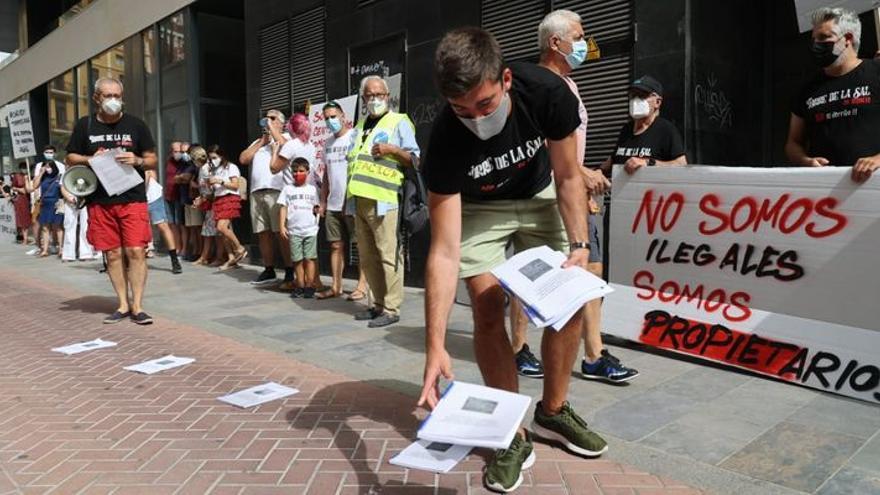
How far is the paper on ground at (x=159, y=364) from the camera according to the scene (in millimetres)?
4246

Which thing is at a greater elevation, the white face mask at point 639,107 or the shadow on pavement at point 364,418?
the white face mask at point 639,107

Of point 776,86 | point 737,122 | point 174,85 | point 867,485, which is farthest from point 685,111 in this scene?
point 174,85

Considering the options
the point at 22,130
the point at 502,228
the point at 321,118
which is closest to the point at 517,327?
the point at 502,228

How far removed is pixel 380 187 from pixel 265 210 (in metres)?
3.03

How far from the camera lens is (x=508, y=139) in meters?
2.52

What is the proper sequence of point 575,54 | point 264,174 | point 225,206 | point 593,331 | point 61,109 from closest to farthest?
point 575,54 → point 593,331 → point 264,174 → point 225,206 → point 61,109

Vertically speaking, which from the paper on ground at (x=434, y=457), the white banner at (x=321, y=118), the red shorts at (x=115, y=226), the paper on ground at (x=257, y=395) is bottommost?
the paper on ground at (x=257, y=395)

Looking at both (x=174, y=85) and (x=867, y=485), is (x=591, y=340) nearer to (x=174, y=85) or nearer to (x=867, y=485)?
(x=867, y=485)

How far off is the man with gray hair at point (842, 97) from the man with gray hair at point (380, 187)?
283 cm

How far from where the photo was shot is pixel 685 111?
17.1 feet

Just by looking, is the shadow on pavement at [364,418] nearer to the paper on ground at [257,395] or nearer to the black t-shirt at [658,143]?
the paper on ground at [257,395]

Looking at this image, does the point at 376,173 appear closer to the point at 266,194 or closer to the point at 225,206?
the point at 266,194

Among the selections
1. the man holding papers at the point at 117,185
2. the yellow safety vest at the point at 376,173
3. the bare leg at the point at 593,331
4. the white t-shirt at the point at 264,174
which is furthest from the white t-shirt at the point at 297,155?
the bare leg at the point at 593,331

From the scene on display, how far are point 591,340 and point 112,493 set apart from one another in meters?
2.51
